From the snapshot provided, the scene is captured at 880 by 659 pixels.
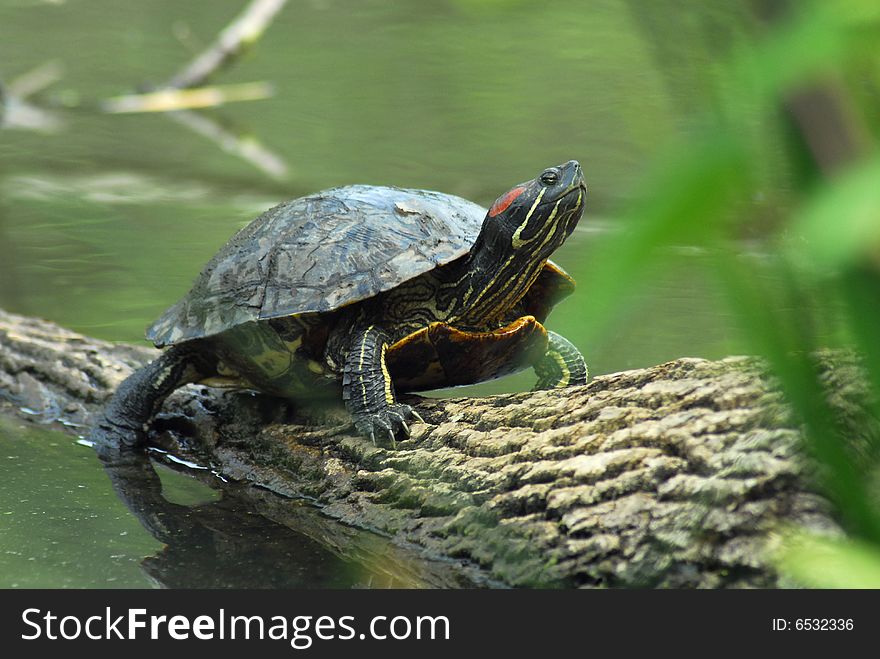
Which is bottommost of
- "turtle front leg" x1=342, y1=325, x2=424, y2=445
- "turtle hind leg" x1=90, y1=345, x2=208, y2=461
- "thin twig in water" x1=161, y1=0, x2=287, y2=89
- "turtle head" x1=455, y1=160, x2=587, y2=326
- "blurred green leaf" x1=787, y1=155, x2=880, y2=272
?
"blurred green leaf" x1=787, y1=155, x2=880, y2=272

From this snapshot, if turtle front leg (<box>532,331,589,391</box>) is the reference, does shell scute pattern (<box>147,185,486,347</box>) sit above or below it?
above

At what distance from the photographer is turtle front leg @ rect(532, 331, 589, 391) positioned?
3330 mm

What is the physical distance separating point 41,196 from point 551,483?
5682mm

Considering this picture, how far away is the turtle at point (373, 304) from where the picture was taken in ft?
9.75

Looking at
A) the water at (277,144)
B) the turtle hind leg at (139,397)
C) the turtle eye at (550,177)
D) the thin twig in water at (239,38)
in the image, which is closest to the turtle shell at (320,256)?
the turtle hind leg at (139,397)

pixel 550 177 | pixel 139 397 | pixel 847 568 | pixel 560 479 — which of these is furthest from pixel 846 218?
pixel 139 397

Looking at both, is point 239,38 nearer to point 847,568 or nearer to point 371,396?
point 371,396

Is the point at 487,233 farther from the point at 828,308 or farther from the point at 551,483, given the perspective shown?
the point at 828,308

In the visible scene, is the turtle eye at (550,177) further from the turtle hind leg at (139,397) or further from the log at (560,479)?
the turtle hind leg at (139,397)

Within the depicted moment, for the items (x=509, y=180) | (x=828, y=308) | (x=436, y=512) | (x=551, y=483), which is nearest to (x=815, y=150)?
(x=828, y=308)

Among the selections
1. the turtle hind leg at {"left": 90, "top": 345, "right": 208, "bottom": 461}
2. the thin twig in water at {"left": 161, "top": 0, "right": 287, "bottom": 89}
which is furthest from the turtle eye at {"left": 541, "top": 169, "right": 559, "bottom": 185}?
the thin twig in water at {"left": 161, "top": 0, "right": 287, "bottom": 89}

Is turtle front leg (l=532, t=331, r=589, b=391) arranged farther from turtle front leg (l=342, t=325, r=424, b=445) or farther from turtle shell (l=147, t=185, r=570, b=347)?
turtle front leg (l=342, t=325, r=424, b=445)

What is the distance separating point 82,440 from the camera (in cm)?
360

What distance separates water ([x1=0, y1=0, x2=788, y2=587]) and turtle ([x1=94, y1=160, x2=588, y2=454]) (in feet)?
1.58
